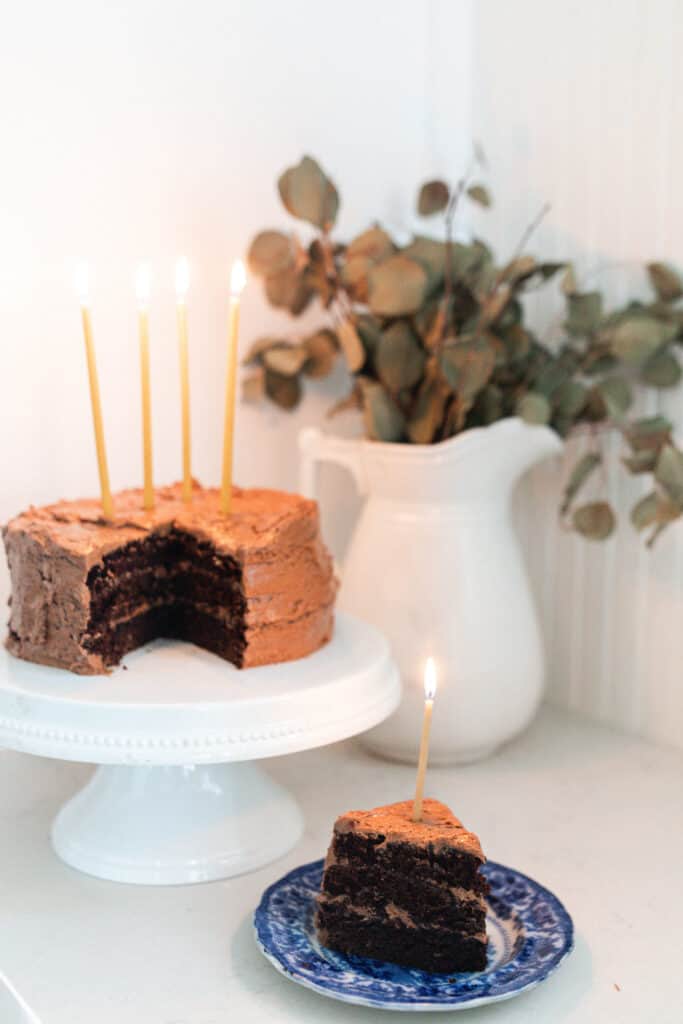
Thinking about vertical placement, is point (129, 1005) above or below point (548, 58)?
below

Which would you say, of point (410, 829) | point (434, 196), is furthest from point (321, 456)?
point (410, 829)

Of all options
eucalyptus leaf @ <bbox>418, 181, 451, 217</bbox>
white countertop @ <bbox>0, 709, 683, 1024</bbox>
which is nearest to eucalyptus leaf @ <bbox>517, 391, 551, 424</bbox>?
eucalyptus leaf @ <bbox>418, 181, 451, 217</bbox>

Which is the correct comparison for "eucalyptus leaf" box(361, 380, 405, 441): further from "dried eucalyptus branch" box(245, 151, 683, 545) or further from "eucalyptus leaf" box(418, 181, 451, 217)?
"eucalyptus leaf" box(418, 181, 451, 217)

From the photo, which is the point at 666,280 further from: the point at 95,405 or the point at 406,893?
the point at 406,893

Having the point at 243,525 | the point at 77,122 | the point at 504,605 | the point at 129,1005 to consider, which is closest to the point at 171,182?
the point at 77,122

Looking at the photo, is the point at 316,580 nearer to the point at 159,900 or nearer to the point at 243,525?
the point at 243,525

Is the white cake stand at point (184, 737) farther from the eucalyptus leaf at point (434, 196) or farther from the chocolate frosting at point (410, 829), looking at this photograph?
the eucalyptus leaf at point (434, 196)
